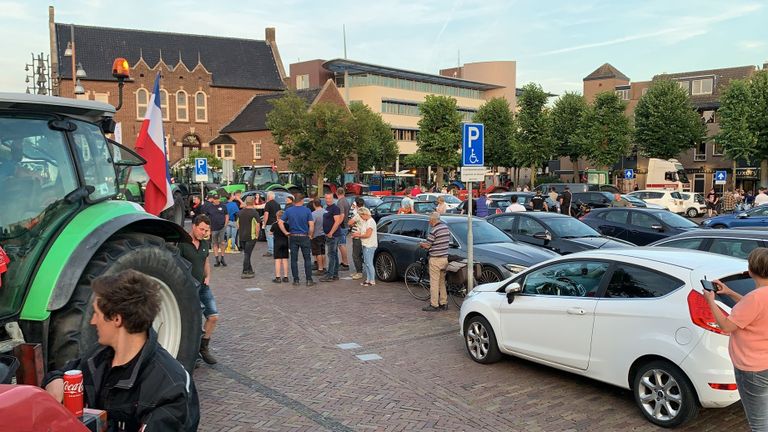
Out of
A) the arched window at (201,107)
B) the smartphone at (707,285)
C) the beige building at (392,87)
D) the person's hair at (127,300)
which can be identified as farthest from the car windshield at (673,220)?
the arched window at (201,107)

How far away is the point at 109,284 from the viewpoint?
2.56 m

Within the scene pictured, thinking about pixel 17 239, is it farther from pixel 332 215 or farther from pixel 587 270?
pixel 332 215

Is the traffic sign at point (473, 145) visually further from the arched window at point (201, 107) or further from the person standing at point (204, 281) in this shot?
the arched window at point (201, 107)


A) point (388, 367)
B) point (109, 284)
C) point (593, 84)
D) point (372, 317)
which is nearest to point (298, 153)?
point (372, 317)

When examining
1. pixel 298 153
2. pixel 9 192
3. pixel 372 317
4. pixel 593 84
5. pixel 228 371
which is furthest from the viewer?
pixel 593 84

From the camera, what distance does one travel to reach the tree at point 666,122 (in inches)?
1969

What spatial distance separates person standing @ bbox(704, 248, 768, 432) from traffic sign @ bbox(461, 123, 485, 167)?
268 inches

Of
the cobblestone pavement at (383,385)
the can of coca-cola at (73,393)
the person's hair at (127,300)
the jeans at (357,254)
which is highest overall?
the person's hair at (127,300)

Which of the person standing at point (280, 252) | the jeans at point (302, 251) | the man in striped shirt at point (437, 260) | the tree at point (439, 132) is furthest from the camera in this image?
the tree at point (439, 132)

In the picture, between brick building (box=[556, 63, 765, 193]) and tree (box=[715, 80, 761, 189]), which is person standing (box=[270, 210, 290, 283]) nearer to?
tree (box=[715, 80, 761, 189])

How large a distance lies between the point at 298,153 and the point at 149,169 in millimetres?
36563

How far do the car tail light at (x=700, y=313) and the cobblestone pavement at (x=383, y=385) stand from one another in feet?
3.30

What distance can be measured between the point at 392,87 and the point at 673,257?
7019 centimetres

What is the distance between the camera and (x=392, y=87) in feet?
244
